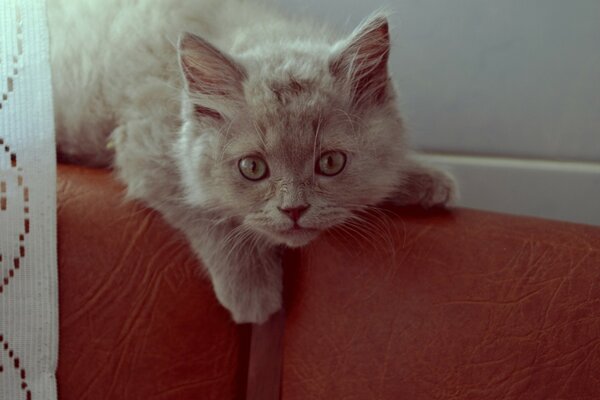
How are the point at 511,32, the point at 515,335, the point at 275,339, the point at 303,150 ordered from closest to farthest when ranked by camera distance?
the point at 515,335, the point at 303,150, the point at 275,339, the point at 511,32

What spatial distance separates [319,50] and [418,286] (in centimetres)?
44

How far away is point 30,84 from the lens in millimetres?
858

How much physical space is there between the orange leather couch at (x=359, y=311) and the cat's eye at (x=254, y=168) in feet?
0.47

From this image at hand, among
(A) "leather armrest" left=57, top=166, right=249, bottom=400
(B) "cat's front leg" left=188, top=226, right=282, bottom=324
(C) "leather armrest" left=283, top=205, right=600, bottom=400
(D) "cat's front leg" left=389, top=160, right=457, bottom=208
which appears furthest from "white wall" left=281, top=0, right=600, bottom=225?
(A) "leather armrest" left=57, top=166, right=249, bottom=400

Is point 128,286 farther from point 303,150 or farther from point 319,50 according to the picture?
point 319,50

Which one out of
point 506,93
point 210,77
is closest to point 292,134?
point 210,77

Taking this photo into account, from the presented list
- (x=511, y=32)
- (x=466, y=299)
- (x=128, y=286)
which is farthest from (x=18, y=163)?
(x=511, y=32)

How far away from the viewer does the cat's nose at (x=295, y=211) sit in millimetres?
842

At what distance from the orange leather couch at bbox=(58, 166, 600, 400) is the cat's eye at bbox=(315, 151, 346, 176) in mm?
105

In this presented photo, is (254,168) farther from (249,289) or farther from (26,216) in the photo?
(26,216)

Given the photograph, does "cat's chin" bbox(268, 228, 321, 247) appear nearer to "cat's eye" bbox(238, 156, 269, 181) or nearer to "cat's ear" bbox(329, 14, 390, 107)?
"cat's eye" bbox(238, 156, 269, 181)

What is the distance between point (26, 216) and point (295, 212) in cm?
39

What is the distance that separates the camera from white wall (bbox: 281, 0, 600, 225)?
3.39 feet

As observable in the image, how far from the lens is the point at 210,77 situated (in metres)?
0.91
